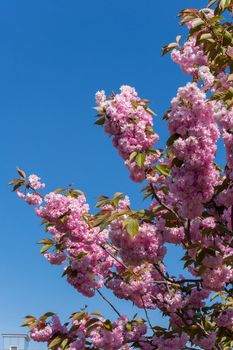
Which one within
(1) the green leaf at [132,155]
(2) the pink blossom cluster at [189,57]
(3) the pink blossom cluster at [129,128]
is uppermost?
(2) the pink blossom cluster at [189,57]

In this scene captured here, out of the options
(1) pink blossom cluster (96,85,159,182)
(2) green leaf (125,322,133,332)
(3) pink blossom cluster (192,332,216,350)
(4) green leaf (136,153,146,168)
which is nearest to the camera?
(4) green leaf (136,153,146,168)

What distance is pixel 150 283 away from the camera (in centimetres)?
611

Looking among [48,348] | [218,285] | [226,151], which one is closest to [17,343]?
[48,348]

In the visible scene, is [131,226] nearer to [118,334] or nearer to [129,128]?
[129,128]

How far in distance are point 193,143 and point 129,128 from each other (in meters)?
0.75

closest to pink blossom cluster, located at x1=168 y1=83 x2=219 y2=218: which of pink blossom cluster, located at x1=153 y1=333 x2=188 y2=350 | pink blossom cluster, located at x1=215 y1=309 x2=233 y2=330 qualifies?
pink blossom cluster, located at x1=215 y1=309 x2=233 y2=330

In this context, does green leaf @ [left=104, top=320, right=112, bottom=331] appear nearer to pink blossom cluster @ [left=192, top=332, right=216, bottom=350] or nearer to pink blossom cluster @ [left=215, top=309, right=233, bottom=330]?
pink blossom cluster @ [left=192, top=332, right=216, bottom=350]

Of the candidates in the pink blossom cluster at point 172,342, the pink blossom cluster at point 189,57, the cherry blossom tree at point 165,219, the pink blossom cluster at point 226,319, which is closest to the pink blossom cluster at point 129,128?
the cherry blossom tree at point 165,219

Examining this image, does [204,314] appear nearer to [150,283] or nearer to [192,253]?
[150,283]

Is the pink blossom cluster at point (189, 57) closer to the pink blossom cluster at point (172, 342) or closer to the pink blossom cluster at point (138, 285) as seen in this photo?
the pink blossom cluster at point (138, 285)

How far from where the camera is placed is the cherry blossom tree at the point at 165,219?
14.0ft

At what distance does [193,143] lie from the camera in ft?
13.7

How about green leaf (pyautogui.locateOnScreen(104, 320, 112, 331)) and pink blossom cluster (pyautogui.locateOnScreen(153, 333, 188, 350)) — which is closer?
pink blossom cluster (pyautogui.locateOnScreen(153, 333, 188, 350))

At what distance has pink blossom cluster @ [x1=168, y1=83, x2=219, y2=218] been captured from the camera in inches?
165
